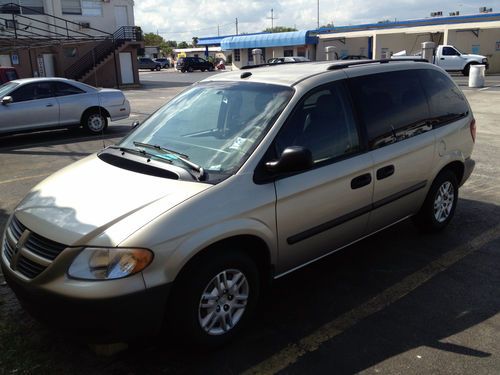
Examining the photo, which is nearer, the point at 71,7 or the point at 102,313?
the point at 102,313

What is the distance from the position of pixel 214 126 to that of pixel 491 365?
2501 millimetres

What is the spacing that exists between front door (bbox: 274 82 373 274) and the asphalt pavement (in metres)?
0.42

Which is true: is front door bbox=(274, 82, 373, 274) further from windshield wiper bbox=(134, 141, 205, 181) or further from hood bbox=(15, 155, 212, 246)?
hood bbox=(15, 155, 212, 246)

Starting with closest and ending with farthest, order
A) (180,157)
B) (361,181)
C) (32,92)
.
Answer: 1. (180,157)
2. (361,181)
3. (32,92)

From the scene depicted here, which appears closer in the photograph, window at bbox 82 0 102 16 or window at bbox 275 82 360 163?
window at bbox 275 82 360 163

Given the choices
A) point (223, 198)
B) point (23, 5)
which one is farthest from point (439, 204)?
point (23, 5)

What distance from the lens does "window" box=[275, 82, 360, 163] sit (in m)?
3.53

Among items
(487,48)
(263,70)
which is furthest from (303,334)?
(487,48)

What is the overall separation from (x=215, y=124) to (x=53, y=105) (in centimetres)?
881

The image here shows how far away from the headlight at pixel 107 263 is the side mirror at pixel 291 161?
103 centimetres

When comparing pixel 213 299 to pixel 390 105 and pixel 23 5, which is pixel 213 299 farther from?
pixel 23 5

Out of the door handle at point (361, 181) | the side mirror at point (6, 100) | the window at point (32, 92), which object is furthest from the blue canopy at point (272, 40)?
the door handle at point (361, 181)

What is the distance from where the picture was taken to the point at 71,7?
3441 cm

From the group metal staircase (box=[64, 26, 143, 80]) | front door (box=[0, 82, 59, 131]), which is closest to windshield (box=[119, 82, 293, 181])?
front door (box=[0, 82, 59, 131])
